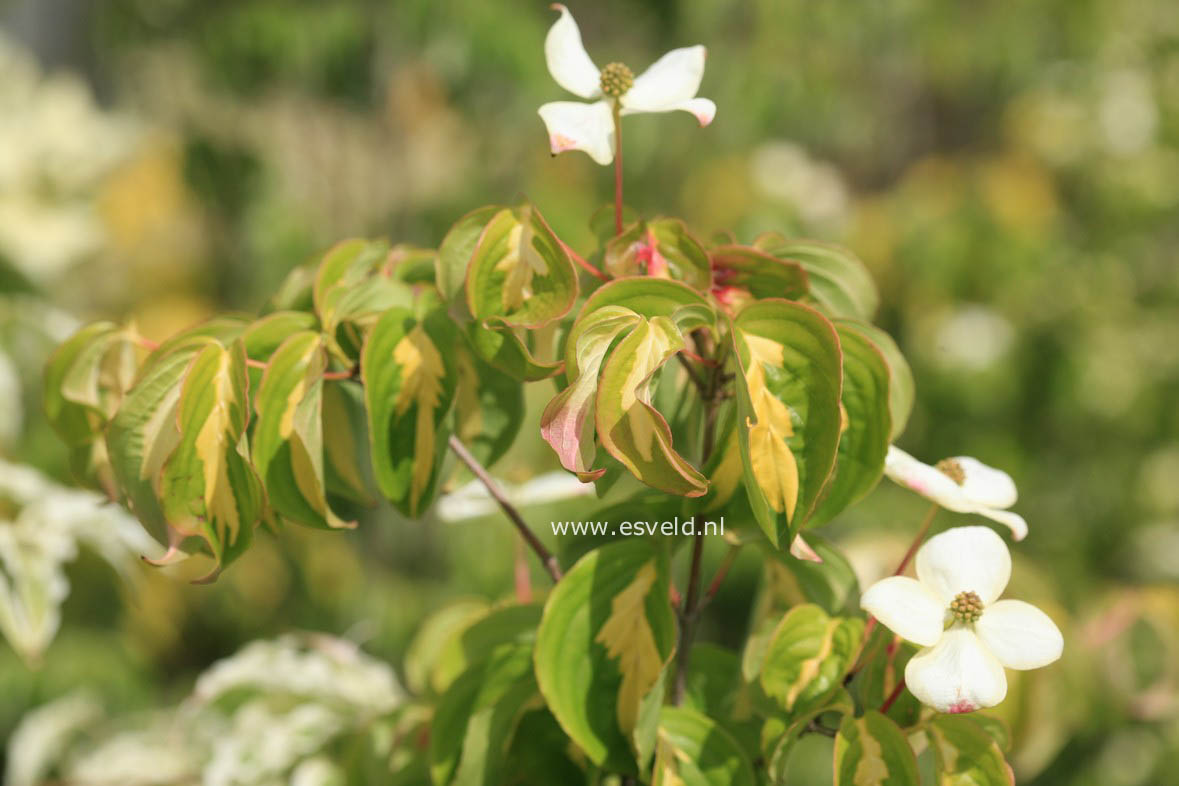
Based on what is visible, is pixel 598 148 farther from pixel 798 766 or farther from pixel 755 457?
pixel 798 766

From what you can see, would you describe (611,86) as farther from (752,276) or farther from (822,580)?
(822,580)

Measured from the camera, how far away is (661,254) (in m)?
0.47

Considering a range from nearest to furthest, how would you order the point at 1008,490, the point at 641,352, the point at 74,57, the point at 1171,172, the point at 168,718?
the point at 641,352 → the point at 1008,490 → the point at 168,718 → the point at 1171,172 → the point at 74,57

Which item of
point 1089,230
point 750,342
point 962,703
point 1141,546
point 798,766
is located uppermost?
point 750,342

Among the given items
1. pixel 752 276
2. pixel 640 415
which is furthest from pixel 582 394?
pixel 752 276

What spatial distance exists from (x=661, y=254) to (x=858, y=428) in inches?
4.4

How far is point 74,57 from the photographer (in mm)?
2973

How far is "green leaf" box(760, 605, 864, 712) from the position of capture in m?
0.45

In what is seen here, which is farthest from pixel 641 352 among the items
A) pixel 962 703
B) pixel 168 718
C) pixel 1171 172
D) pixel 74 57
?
pixel 74 57

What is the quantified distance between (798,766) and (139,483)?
1023 millimetres

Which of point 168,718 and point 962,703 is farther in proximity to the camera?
point 168,718

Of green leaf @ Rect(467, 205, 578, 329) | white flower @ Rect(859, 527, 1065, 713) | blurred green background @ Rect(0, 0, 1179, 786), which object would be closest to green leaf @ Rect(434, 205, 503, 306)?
green leaf @ Rect(467, 205, 578, 329)

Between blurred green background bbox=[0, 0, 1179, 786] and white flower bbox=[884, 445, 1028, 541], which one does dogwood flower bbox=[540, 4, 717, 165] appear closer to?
white flower bbox=[884, 445, 1028, 541]

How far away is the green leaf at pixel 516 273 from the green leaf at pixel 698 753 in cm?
19
